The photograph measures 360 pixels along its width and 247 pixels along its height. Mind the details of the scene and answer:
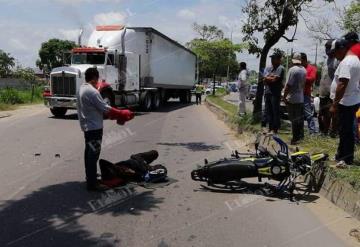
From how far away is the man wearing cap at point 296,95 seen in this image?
33.8 ft

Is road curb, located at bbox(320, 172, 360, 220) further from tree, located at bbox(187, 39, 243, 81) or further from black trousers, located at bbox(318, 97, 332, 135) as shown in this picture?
tree, located at bbox(187, 39, 243, 81)

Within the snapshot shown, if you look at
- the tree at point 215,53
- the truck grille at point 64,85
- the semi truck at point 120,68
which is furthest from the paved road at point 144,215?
the tree at point 215,53

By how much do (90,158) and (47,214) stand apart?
4.52 ft

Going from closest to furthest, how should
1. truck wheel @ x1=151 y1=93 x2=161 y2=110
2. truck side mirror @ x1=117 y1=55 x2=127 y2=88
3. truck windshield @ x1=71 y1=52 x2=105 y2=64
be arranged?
truck windshield @ x1=71 y1=52 x2=105 y2=64
truck side mirror @ x1=117 y1=55 x2=127 y2=88
truck wheel @ x1=151 y1=93 x2=161 y2=110

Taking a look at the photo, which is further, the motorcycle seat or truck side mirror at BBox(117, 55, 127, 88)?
truck side mirror at BBox(117, 55, 127, 88)

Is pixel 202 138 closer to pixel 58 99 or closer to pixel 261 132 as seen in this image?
pixel 261 132

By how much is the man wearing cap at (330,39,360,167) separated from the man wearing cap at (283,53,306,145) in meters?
2.61

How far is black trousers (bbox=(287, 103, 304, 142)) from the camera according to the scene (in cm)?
1034

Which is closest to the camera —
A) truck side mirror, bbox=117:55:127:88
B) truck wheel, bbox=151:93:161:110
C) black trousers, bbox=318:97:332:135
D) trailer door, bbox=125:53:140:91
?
black trousers, bbox=318:97:332:135

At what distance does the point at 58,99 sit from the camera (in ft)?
69.5

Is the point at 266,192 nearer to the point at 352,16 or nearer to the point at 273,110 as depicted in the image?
the point at 273,110

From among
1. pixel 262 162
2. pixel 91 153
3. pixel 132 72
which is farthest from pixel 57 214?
pixel 132 72

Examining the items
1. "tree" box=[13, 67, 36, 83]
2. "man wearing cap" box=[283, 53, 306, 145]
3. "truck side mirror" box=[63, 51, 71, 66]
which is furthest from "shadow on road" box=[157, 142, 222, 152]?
"tree" box=[13, 67, 36, 83]

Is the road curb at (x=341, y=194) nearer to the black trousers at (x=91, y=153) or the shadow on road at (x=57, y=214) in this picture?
Answer: the shadow on road at (x=57, y=214)
